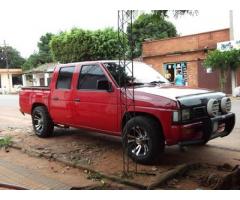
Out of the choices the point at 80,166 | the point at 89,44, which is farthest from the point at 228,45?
the point at 80,166

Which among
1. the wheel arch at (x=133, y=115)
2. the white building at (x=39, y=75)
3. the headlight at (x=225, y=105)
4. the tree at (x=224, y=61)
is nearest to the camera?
the wheel arch at (x=133, y=115)

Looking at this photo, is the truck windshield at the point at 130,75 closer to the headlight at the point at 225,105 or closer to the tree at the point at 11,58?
the headlight at the point at 225,105

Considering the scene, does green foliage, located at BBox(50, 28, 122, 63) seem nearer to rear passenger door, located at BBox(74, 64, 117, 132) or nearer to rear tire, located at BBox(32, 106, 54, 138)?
rear tire, located at BBox(32, 106, 54, 138)

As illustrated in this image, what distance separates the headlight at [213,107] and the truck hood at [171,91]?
0.92 feet

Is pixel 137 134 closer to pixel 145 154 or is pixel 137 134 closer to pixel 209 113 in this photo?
pixel 145 154

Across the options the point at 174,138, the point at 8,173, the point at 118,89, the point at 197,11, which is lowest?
the point at 8,173

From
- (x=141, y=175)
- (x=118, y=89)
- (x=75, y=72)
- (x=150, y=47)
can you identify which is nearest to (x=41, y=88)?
(x=75, y=72)

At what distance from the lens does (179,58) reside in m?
28.6

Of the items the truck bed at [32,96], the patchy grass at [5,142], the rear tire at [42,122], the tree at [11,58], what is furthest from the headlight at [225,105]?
the tree at [11,58]

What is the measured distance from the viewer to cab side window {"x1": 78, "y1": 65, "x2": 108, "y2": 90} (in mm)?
7562

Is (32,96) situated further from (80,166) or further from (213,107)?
Answer: (213,107)

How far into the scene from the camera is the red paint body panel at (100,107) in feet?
20.1

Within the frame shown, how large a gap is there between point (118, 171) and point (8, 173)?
1880mm

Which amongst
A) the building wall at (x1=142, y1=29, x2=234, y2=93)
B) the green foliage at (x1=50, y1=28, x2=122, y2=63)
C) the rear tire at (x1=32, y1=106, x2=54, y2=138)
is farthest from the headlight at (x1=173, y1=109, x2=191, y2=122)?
the green foliage at (x1=50, y1=28, x2=122, y2=63)
